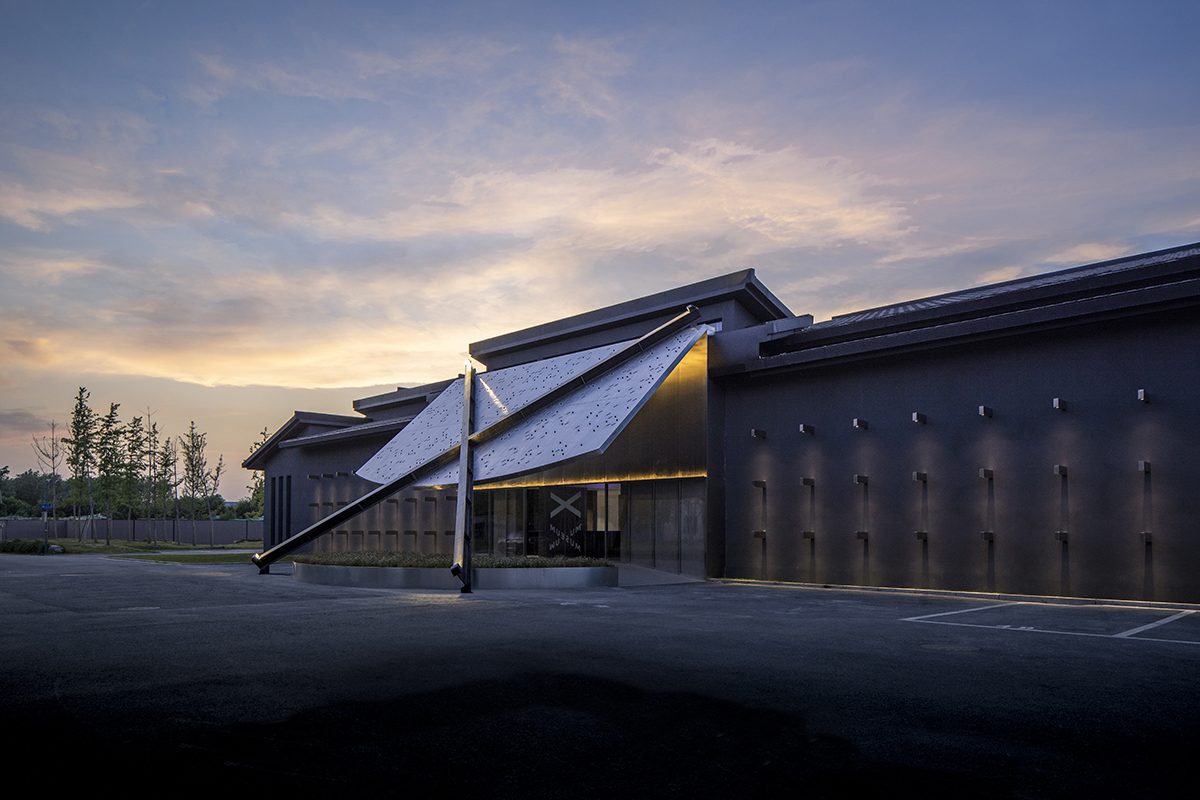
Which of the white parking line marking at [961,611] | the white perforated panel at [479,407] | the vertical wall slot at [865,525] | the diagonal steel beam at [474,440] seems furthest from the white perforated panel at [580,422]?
the white parking line marking at [961,611]

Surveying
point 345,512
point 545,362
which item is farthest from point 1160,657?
point 545,362

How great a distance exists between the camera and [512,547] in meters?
32.1

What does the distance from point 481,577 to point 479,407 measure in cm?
810

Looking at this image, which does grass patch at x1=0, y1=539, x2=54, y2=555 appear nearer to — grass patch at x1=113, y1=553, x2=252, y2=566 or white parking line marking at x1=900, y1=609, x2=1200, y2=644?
grass patch at x1=113, y1=553, x2=252, y2=566

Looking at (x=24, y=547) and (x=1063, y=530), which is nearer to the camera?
(x=1063, y=530)

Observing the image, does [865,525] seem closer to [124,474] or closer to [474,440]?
[474,440]

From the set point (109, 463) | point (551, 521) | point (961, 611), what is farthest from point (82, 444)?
point (961, 611)

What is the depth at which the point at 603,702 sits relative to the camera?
7.38 metres

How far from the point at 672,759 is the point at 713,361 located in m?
21.4

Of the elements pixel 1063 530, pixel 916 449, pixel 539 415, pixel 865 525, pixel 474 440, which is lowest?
pixel 865 525


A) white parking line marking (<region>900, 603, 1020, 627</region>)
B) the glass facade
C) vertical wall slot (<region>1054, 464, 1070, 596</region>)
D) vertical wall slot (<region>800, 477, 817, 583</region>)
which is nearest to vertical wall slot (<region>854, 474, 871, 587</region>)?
vertical wall slot (<region>800, 477, 817, 583</region>)

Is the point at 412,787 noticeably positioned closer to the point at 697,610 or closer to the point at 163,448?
the point at 697,610

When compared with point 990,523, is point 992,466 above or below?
above

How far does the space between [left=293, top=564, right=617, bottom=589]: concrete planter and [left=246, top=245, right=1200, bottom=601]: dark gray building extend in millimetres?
2657
